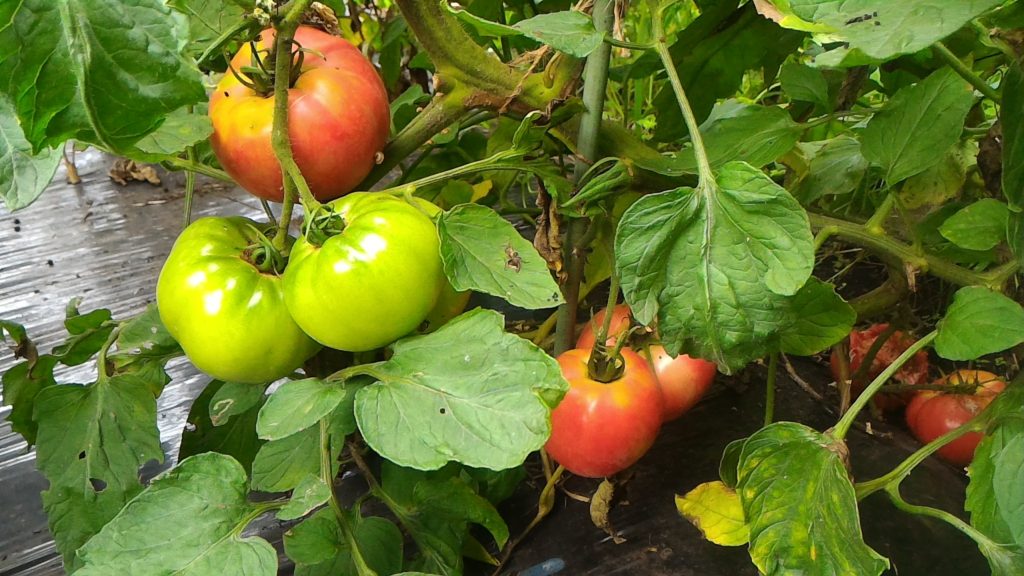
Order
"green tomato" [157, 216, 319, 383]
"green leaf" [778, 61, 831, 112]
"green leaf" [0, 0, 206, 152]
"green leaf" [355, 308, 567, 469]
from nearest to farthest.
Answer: "green leaf" [0, 0, 206, 152]
"green leaf" [355, 308, 567, 469]
"green tomato" [157, 216, 319, 383]
"green leaf" [778, 61, 831, 112]

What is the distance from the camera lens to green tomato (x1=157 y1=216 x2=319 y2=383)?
48 centimetres

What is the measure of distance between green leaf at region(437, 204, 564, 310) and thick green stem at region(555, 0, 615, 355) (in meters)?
0.11

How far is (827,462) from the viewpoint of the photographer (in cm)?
46

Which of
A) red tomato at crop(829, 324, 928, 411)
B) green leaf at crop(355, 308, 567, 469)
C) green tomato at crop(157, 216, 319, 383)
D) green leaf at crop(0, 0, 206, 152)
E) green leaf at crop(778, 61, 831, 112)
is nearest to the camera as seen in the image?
green leaf at crop(0, 0, 206, 152)

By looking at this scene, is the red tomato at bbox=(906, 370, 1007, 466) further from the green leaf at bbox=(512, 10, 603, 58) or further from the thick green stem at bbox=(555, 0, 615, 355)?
the green leaf at bbox=(512, 10, 603, 58)

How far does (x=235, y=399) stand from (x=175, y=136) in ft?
0.77

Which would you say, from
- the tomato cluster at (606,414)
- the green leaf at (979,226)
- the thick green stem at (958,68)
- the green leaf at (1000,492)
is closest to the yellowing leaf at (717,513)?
the tomato cluster at (606,414)

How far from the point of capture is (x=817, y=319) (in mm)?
532

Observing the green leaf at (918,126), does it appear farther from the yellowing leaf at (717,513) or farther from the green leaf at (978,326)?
the yellowing leaf at (717,513)

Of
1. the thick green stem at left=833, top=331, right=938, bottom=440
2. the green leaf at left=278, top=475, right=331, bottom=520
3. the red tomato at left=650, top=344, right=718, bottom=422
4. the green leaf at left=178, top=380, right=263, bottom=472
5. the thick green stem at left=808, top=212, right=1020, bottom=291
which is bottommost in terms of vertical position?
the green leaf at left=178, top=380, right=263, bottom=472

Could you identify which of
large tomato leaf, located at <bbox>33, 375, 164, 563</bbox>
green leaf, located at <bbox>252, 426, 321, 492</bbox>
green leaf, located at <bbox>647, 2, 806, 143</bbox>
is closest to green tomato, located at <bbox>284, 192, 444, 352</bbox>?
green leaf, located at <bbox>252, 426, 321, 492</bbox>

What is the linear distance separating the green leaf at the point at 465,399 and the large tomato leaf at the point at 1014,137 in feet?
0.99

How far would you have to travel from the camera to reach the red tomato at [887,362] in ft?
2.61

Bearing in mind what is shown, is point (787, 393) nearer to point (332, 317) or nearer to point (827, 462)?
point (827, 462)
